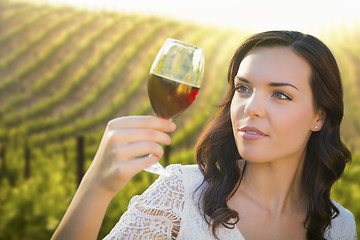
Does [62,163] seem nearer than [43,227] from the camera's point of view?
No

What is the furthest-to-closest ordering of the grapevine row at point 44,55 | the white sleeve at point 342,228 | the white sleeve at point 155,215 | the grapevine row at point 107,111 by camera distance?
the grapevine row at point 44,55 < the grapevine row at point 107,111 < the white sleeve at point 342,228 < the white sleeve at point 155,215

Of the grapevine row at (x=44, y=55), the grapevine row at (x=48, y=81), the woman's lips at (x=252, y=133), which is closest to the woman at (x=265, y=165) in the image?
the woman's lips at (x=252, y=133)

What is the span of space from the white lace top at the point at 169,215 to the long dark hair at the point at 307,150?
0.05 metres

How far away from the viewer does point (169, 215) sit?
6.03 feet

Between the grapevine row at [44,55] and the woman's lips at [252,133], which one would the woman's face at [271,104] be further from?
the grapevine row at [44,55]

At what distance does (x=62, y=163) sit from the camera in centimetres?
852

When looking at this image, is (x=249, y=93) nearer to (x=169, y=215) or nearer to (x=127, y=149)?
(x=169, y=215)

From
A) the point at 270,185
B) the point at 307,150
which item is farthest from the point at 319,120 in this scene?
the point at 270,185

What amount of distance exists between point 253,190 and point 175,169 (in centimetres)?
41

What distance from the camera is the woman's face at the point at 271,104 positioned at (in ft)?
5.98

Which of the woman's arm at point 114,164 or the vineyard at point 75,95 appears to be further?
the vineyard at point 75,95

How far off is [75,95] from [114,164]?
14729 mm

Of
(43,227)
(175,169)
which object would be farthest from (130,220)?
(43,227)

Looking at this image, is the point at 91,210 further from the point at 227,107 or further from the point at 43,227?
the point at 43,227
